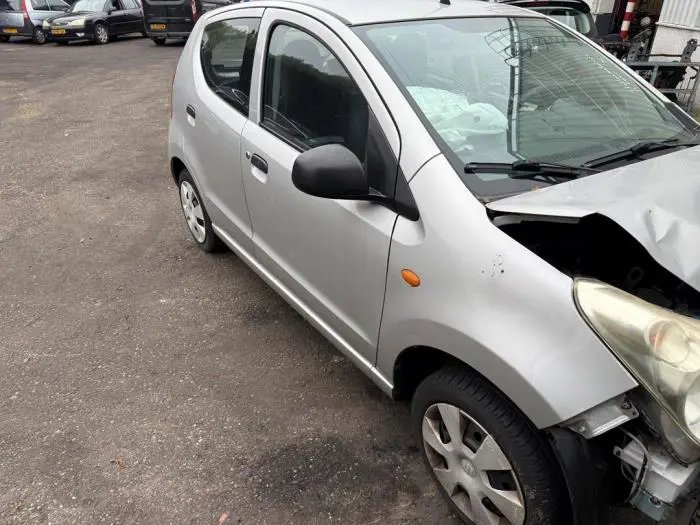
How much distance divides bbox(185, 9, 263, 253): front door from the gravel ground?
61 centimetres

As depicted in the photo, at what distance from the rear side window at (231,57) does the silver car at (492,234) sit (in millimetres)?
44

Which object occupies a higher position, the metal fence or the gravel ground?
the metal fence

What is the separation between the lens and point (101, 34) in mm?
16078

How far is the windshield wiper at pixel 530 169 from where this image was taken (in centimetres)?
188

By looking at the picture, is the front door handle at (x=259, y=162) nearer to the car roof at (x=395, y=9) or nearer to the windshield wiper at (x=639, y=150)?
the car roof at (x=395, y=9)

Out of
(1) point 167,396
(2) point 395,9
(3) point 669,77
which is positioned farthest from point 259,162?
(3) point 669,77

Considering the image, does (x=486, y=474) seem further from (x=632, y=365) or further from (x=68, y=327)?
(x=68, y=327)

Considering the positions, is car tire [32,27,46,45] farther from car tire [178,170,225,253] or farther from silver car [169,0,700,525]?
silver car [169,0,700,525]

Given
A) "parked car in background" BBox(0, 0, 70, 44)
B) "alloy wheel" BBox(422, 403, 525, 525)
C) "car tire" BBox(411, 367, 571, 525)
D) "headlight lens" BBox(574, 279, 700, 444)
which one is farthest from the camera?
"parked car in background" BBox(0, 0, 70, 44)

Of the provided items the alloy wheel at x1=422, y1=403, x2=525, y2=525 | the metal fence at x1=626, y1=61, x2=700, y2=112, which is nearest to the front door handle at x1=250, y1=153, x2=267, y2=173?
the alloy wheel at x1=422, y1=403, x2=525, y2=525

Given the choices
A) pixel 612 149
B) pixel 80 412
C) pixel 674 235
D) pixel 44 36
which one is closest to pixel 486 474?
pixel 674 235

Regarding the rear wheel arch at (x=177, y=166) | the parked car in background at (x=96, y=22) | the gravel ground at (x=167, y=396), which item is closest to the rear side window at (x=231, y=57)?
the rear wheel arch at (x=177, y=166)

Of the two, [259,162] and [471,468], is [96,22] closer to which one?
[259,162]

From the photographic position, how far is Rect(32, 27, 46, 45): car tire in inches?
634
